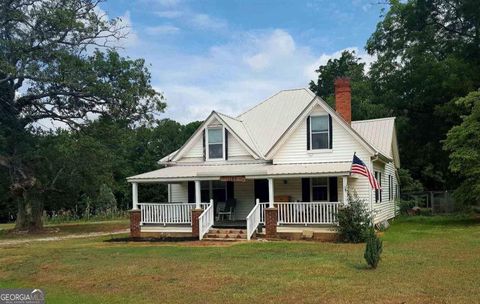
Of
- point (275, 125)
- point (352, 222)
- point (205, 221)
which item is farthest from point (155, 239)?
point (275, 125)

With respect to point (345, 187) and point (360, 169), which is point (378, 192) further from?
point (345, 187)

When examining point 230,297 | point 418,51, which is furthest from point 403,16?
point 230,297

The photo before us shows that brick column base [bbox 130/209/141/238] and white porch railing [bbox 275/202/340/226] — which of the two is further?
brick column base [bbox 130/209/141/238]

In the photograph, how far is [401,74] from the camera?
3644 centimetres

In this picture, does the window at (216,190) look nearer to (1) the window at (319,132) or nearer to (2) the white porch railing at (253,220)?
(2) the white porch railing at (253,220)

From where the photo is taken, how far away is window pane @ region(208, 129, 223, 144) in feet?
77.8

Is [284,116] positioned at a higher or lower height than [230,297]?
higher

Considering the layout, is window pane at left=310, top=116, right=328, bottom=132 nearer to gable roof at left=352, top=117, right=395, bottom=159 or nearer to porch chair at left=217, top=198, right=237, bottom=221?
gable roof at left=352, top=117, right=395, bottom=159

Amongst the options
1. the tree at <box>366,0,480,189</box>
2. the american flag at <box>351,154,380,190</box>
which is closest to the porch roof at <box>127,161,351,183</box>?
the american flag at <box>351,154,380,190</box>

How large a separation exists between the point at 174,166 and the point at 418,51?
66.2ft

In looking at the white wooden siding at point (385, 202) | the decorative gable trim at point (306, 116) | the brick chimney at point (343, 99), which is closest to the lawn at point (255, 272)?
the decorative gable trim at point (306, 116)

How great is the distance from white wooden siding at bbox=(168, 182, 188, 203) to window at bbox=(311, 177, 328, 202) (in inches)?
247

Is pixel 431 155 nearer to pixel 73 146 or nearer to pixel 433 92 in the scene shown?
pixel 433 92

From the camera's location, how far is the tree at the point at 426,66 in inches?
1262
